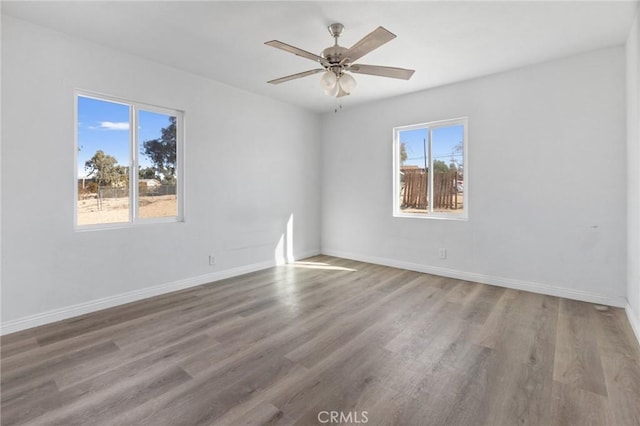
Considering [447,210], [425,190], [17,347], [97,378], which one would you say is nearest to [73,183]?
[17,347]

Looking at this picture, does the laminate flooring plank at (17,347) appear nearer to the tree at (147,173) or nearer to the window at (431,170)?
the tree at (147,173)

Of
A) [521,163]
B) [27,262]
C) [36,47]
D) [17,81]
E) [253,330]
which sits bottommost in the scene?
[253,330]

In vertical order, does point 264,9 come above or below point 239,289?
above

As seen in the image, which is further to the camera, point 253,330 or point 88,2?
point 253,330

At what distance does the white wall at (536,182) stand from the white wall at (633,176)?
21cm

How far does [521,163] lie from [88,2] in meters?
4.62

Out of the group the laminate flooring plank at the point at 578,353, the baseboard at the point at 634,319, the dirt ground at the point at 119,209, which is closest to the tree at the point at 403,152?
the laminate flooring plank at the point at 578,353

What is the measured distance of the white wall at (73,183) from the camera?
265cm

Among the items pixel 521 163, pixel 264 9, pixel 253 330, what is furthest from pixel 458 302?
pixel 264 9

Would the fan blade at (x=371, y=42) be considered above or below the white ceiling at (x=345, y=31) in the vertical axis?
below

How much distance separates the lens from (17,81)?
2.63 metres

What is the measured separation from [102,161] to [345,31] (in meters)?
2.84

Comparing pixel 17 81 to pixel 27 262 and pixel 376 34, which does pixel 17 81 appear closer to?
pixel 27 262

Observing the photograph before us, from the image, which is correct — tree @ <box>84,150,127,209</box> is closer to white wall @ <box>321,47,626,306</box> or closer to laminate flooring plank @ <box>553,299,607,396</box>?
white wall @ <box>321,47,626,306</box>
